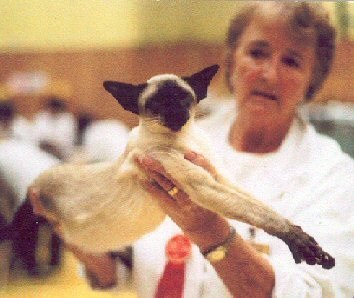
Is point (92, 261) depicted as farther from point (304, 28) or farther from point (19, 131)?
point (304, 28)

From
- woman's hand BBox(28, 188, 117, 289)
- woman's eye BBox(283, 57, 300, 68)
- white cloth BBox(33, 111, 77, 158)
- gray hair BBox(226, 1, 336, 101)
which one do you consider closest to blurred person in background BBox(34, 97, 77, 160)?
white cloth BBox(33, 111, 77, 158)

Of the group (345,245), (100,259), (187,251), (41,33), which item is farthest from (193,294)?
(41,33)

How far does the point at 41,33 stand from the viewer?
1467 millimetres

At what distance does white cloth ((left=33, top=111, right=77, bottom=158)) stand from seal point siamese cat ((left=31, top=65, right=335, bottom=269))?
0.06 metres

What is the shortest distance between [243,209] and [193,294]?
1.02ft

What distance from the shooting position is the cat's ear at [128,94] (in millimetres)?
1317

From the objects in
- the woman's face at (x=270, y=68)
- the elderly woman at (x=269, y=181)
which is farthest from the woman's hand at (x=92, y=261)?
the woman's face at (x=270, y=68)

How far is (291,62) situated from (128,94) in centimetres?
46

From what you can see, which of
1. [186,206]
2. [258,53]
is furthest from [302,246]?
[258,53]

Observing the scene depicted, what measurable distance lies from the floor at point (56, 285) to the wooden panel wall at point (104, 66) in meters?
0.43

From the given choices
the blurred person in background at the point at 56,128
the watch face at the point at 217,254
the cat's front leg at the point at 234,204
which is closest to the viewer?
the cat's front leg at the point at 234,204

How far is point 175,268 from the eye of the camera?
4.62 feet

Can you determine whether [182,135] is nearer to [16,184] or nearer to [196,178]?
[196,178]

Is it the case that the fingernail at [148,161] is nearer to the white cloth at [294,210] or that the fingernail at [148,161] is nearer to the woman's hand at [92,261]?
the white cloth at [294,210]
